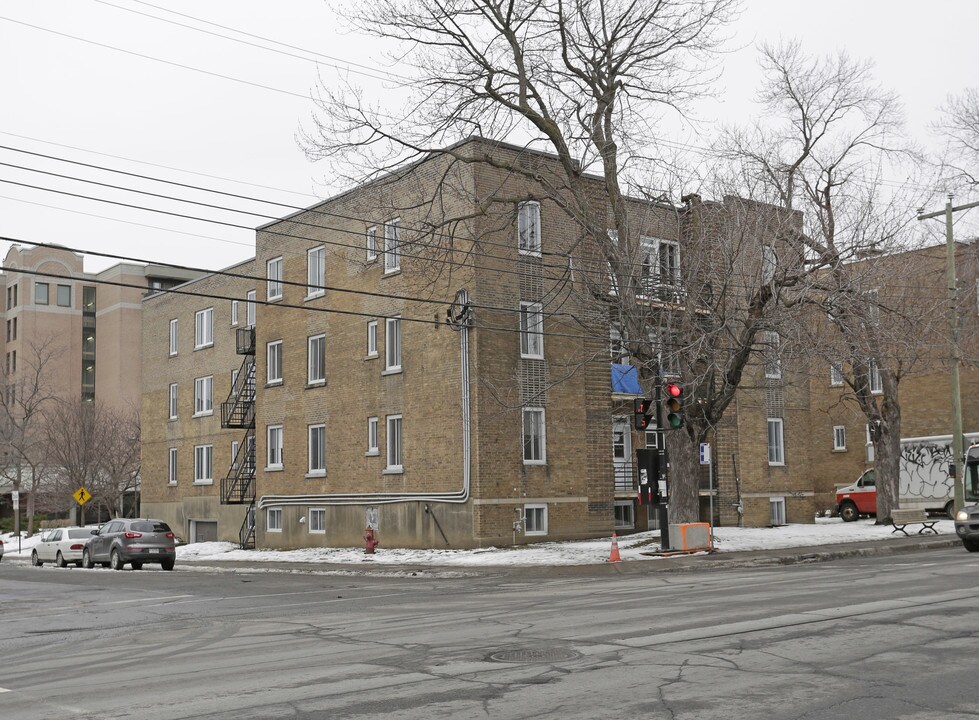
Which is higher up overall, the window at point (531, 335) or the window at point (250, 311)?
the window at point (250, 311)

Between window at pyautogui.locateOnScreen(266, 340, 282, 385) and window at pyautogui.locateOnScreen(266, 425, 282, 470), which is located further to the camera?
window at pyautogui.locateOnScreen(266, 340, 282, 385)

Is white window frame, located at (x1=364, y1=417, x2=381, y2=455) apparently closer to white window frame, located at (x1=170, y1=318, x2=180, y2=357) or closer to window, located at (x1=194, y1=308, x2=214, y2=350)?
window, located at (x1=194, y1=308, x2=214, y2=350)

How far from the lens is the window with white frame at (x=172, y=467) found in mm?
47925

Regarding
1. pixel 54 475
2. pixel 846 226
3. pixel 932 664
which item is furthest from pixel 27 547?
pixel 932 664

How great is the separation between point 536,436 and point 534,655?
20.9 metres

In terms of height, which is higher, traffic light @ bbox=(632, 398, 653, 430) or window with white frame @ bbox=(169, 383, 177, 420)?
window with white frame @ bbox=(169, 383, 177, 420)

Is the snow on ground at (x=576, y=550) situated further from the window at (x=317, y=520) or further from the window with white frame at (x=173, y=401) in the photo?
the window with white frame at (x=173, y=401)

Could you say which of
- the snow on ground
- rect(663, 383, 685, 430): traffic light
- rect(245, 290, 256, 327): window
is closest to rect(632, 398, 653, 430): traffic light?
rect(663, 383, 685, 430): traffic light

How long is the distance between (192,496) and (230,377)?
5.80 meters

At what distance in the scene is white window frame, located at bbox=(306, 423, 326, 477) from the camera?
35.6 m

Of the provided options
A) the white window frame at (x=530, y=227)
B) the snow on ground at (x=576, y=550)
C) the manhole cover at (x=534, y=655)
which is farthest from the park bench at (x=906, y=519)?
the manhole cover at (x=534, y=655)

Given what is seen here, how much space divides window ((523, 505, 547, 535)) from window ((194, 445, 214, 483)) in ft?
63.9

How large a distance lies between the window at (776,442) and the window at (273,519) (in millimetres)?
17611

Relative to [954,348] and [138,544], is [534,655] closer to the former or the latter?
[954,348]
